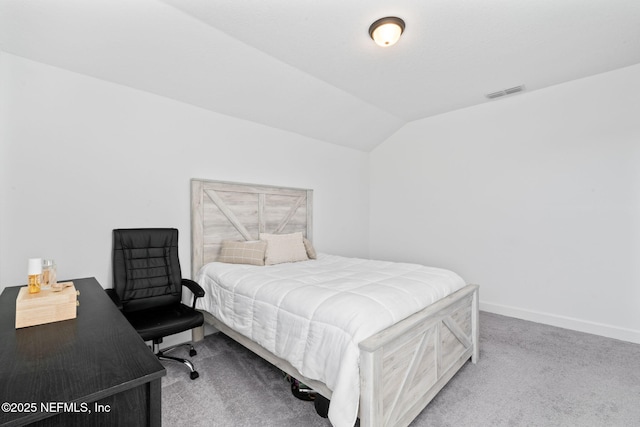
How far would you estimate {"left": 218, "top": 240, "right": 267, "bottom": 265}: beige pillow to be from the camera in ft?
10.3

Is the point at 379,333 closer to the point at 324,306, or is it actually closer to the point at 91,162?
the point at 324,306

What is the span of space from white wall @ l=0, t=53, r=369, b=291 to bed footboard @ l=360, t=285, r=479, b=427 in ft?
7.63

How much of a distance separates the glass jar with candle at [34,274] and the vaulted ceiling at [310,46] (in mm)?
1714

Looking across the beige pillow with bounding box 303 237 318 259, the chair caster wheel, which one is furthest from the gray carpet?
the beige pillow with bounding box 303 237 318 259

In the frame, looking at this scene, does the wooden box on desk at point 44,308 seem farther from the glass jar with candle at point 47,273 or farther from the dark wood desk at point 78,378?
the glass jar with candle at point 47,273

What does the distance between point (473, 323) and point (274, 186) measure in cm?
272

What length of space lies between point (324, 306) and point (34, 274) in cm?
159

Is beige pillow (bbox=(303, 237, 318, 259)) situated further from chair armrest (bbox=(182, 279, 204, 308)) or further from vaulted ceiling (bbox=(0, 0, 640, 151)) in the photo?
vaulted ceiling (bbox=(0, 0, 640, 151))

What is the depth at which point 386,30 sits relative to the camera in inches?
90.4

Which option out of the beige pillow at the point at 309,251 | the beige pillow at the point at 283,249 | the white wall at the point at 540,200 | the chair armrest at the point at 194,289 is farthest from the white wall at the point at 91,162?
the white wall at the point at 540,200

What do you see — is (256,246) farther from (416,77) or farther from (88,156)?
(416,77)

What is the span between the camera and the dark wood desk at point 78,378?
31.0 inches

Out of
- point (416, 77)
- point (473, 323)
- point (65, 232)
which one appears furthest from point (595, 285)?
point (65, 232)

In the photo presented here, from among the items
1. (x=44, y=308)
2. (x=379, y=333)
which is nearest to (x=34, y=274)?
(x=44, y=308)
